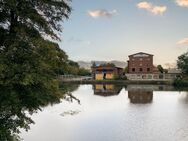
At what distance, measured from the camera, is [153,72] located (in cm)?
10175

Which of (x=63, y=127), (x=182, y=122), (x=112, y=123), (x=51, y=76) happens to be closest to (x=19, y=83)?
(x=51, y=76)

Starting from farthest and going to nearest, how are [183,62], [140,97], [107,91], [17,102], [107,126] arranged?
1. [183,62]
2. [107,91]
3. [140,97]
4. [107,126]
5. [17,102]

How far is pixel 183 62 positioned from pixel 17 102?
89.0 meters

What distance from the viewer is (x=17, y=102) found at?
37.0 ft

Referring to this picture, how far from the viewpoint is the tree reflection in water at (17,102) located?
11227mm

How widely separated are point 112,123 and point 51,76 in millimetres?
12924

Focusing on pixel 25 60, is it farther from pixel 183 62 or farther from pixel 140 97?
pixel 183 62

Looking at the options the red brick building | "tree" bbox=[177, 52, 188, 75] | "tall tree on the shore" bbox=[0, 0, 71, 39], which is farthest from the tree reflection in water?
the red brick building

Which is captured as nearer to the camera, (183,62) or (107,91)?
(107,91)

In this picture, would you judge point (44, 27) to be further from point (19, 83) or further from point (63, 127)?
point (63, 127)

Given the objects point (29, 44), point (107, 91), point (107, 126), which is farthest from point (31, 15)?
point (107, 91)

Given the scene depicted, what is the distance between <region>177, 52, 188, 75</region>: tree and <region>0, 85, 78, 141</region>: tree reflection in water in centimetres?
8622

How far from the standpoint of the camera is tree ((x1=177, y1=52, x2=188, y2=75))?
309 ft

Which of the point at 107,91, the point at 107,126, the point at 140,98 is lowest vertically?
the point at 107,126
